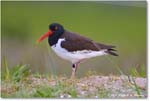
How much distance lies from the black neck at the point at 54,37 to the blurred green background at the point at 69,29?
0.02 metres

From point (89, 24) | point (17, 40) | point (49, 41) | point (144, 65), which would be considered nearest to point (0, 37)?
point (17, 40)

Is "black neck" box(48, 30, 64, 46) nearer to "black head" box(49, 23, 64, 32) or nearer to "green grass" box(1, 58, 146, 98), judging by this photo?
"black head" box(49, 23, 64, 32)

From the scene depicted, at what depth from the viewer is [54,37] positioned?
8.30 feet

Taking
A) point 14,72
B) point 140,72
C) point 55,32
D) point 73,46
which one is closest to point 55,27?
point 55,32

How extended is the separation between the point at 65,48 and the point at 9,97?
14.0 inches

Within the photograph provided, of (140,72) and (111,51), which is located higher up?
(111,51)

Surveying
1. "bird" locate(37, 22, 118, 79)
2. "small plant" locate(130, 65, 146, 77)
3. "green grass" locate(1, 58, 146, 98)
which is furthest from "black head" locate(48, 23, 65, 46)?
"small plant" locate(130, 65, 146, 77)

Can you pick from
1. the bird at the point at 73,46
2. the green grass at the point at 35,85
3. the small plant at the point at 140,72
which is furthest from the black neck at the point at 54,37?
the small plant at the point at 140,72

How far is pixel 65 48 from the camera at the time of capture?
8.30ft

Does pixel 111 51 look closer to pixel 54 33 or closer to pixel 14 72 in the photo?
pixel 54 33

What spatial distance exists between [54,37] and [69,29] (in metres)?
0.08

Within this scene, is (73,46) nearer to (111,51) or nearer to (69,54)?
(69,54)

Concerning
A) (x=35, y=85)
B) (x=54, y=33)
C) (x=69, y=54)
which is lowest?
(x=35, y=85)

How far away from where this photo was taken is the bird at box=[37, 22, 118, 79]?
8.23 feet
